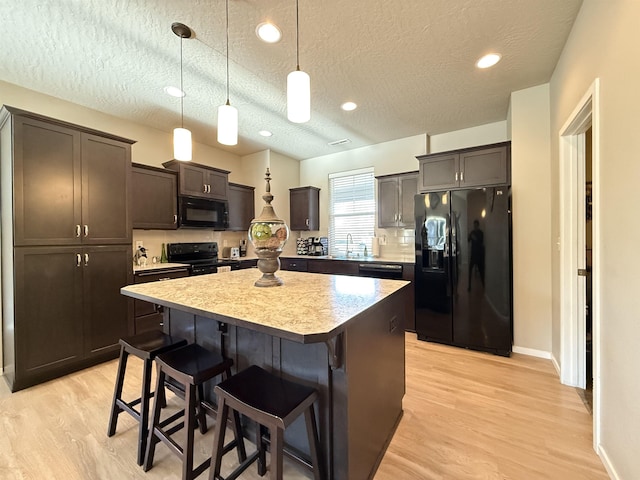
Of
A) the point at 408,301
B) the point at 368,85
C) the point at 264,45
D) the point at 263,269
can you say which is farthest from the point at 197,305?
the point at 408,301

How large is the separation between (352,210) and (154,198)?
3043 mm

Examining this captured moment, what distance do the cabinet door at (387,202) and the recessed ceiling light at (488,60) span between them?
184cm

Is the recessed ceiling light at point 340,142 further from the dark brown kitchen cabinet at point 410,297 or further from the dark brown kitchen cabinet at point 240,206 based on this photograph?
the dark brown kitchen cabinet at point 410,297

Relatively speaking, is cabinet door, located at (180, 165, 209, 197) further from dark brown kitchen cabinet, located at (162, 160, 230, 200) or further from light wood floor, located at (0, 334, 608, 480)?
light wood floor, located at (0, 334, 608, 480)

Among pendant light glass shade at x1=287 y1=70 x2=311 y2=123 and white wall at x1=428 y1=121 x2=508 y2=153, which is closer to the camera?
pendant light glass shade at x1=287 y1=70 x2=311 y2=123

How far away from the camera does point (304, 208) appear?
5.06 meters

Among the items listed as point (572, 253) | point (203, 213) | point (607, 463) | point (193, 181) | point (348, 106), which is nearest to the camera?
point (607, 463)

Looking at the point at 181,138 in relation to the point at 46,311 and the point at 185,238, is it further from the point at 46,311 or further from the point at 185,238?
the point at 185,238

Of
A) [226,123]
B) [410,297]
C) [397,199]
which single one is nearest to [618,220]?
[226,123]

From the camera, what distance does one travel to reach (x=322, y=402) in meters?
1.30

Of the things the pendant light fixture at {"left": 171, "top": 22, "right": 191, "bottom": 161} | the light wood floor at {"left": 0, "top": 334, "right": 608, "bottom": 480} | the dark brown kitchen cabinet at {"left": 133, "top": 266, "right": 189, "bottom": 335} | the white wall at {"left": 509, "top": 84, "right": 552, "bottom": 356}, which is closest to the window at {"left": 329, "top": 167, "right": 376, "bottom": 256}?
the white wall at {"left": 509, "top": 84, "right": 552, "bottom": 356}

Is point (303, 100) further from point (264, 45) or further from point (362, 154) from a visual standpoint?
point (362, 154)

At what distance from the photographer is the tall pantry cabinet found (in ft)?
7.59

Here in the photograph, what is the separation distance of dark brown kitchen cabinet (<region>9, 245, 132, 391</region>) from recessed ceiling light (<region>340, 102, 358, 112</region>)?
290 cm
